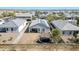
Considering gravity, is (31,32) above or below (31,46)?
below

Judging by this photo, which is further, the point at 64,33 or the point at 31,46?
the point at 64,33
